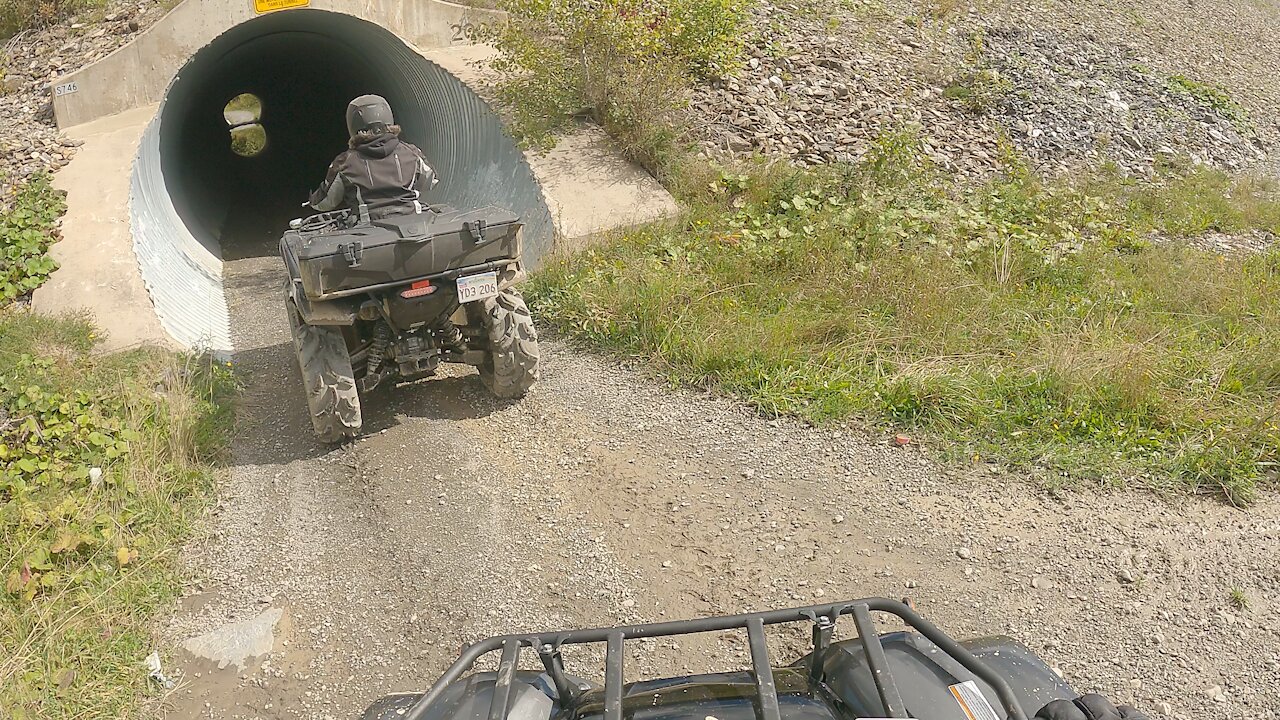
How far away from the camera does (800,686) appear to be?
95.9 inches

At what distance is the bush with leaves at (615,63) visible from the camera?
9.18m

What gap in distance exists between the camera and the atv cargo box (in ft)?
15.8

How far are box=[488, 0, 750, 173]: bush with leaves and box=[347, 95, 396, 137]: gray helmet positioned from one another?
406cm

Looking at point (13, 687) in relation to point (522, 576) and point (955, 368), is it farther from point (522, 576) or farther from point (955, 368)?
point (955, 368)

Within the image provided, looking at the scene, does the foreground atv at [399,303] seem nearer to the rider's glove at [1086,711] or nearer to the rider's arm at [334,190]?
the rider's arm at [334,190]

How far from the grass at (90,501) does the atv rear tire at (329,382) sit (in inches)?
31.0

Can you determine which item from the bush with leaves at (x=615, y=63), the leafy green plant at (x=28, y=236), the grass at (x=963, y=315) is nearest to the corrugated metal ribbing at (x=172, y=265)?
the leafy green plant at (x=28, y=236)

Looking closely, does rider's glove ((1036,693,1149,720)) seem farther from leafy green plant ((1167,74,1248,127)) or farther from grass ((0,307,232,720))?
→ leafy green plant ((1167,74,1248,127))

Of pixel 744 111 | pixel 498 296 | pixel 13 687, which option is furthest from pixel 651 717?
pixel 744 111

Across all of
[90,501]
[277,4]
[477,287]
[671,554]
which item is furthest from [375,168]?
[277,4]

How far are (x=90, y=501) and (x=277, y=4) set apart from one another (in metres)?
7.48

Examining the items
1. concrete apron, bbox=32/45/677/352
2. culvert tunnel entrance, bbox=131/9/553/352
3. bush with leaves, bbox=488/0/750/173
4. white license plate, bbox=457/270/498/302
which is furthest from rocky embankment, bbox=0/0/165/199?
white license plate, bbox=457/270/498/302

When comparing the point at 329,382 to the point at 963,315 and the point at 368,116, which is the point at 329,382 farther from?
the point at 963,315

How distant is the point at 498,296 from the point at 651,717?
388 cm
